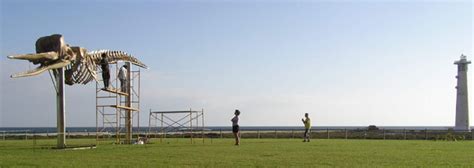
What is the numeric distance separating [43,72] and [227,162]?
10.1m

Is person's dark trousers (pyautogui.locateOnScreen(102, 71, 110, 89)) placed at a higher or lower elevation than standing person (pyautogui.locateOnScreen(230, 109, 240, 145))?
higher

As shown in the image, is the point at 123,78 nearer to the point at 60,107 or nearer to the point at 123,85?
the point at 123,85

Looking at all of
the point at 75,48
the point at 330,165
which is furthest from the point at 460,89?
the point at 330,165

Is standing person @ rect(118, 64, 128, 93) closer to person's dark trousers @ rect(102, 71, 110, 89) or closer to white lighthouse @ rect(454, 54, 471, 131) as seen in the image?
person's dark trousers @ rect(102, 71, 110, 89)

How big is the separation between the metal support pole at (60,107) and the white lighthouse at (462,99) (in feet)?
171

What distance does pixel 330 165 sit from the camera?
42.6 ft

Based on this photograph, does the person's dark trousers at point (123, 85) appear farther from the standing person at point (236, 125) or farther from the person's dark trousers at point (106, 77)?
the standing person at point (236, 125)

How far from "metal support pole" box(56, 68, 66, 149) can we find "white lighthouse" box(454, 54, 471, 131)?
171 feet

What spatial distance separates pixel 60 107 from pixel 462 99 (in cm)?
5347

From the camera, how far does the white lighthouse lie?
63.5m

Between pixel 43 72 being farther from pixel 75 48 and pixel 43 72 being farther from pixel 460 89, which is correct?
pixel 460 89

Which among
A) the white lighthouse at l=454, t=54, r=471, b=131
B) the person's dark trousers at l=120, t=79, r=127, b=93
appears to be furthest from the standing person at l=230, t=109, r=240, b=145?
the white lighthouse at l=454, t=54, r=471, b=131

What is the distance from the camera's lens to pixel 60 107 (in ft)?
68.8

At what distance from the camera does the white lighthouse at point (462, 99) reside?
63531 mm
